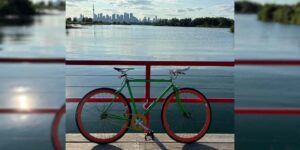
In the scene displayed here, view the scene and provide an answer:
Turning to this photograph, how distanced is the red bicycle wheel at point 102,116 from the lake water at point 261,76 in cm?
96

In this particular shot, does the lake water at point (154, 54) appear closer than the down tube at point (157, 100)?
Yes

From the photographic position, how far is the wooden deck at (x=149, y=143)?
379 centimetres

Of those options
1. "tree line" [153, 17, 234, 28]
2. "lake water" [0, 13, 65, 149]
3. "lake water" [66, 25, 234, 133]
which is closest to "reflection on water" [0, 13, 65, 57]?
"lake water" [0, 13, 65, 149]

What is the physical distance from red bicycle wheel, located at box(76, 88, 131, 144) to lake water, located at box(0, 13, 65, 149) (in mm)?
1027

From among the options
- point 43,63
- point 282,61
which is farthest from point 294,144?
point 43,63

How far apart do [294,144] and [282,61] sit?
125 centimetres

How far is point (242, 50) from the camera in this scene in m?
2.83

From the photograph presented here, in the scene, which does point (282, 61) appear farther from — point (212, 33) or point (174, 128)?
point (174, 128)

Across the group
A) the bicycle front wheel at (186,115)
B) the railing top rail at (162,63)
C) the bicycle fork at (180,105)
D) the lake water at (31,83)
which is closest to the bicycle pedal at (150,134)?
the bicycle front wheel at (186,115)

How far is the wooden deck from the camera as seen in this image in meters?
3.79

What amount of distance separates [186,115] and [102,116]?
0.73 metres

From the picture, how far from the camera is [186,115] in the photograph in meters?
3.97

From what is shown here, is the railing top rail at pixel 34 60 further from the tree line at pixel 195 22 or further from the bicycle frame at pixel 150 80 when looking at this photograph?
the bicycle frame at pixel 150 80

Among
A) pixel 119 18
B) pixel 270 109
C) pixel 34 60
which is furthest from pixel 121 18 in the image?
pixel 270 109
